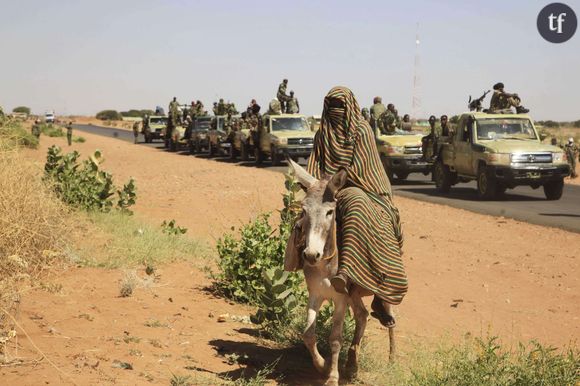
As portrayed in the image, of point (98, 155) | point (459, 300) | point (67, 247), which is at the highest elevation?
point (98, 155)

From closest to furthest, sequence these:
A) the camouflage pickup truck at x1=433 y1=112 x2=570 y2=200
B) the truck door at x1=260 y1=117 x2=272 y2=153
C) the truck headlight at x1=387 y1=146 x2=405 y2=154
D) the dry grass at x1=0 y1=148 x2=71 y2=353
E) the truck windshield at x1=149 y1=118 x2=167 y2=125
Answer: the dry grass at x1=0 y1=148 x2=71 y2=353 < the camouflage pickup truck at x1=433 y1=112 x2=570 y2=200 < the truck headlight at x1=387 y1=146 x2=405 y2=154 < the truck door at x1=260 y1=117 x2=272 y2=153 < the truck windshield at x1=149 y1=118 x2=167 y2=125

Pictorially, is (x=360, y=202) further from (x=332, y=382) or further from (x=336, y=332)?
(x=332, y=382)

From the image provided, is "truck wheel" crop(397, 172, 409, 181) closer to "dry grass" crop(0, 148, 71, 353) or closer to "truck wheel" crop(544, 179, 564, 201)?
"truck wheel" crop(544, 179, 564, 201)

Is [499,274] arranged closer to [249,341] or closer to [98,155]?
Answer: [249,341]

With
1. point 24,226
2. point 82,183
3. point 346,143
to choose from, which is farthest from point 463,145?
point 346,143

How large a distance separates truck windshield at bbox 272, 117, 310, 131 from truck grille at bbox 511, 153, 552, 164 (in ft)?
43.8

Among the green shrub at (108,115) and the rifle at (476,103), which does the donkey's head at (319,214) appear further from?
the green shrub at (108,115)

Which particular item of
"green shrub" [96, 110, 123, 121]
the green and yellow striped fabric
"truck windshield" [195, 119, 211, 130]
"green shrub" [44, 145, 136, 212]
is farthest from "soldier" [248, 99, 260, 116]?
"green shrub" [96, 110, 123, 121]

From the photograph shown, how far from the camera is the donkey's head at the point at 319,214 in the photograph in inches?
222

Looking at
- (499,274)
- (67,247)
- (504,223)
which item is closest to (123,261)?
(67,247)

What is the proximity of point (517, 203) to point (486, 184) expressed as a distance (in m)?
→ 0.93

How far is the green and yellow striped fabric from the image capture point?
237 inches

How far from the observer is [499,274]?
11.6 metres

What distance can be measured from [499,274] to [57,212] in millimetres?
6084
